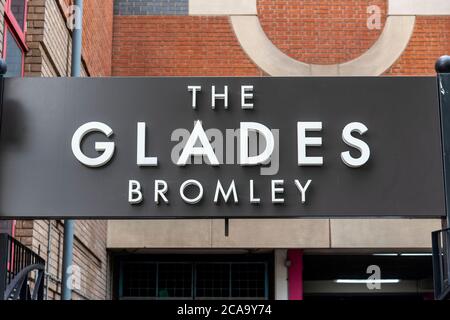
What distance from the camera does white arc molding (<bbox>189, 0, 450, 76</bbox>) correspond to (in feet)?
52.9

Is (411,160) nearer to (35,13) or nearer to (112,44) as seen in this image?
(35,13)

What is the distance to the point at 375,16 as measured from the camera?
16.5 metres

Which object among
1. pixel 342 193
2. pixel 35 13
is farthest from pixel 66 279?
pixel 342 193

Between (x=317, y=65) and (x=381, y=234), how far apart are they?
11.9 ft

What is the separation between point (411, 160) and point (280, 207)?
0.94m

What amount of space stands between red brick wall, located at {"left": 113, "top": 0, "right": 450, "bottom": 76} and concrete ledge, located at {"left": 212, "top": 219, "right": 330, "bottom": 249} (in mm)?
3180

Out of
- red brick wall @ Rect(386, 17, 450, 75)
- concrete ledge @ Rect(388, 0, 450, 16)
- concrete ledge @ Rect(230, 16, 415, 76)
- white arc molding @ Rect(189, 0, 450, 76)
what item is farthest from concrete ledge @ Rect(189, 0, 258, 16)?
red brick wall @ Rect(386, 17, 450, 75)

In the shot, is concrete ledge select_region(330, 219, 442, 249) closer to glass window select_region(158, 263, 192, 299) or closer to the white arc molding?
the white arc molding

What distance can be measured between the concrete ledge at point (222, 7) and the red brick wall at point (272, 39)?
0.49 ft

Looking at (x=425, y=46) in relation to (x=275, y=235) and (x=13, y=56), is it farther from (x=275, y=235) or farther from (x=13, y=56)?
(x=13, y=56)

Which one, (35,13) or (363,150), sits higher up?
(35,13)

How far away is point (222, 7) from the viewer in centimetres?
1638
